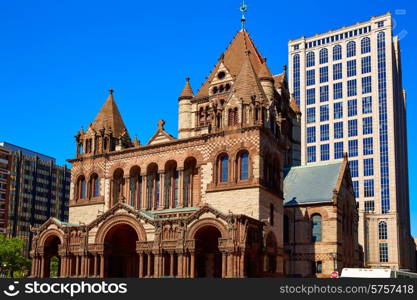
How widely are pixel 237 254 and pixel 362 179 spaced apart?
80.7 m

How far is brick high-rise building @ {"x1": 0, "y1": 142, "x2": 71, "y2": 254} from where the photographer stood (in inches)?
5044

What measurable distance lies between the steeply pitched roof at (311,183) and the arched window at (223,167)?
37.8 feet

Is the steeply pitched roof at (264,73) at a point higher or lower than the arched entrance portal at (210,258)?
higher

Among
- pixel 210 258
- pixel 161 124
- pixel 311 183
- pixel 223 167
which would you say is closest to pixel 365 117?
pixel 311 183

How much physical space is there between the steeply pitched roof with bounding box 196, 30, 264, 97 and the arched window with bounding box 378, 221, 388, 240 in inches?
2189

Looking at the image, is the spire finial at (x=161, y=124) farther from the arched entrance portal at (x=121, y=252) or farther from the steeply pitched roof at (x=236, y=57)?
the steeply pitched roof at (x=236, y=57)

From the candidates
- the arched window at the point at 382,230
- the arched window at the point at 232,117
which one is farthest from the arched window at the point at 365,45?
the arched window at the point at 232,117

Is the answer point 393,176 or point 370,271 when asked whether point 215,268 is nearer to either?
point 370,271

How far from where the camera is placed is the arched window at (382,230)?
113875mm

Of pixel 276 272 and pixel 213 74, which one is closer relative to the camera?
pixel 276 272

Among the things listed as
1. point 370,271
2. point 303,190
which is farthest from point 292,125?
point 370,271

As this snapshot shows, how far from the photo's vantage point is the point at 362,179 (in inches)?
4715

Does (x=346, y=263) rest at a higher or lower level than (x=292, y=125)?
lower

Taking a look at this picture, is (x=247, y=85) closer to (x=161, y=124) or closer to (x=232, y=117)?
(x=232, y=117)
